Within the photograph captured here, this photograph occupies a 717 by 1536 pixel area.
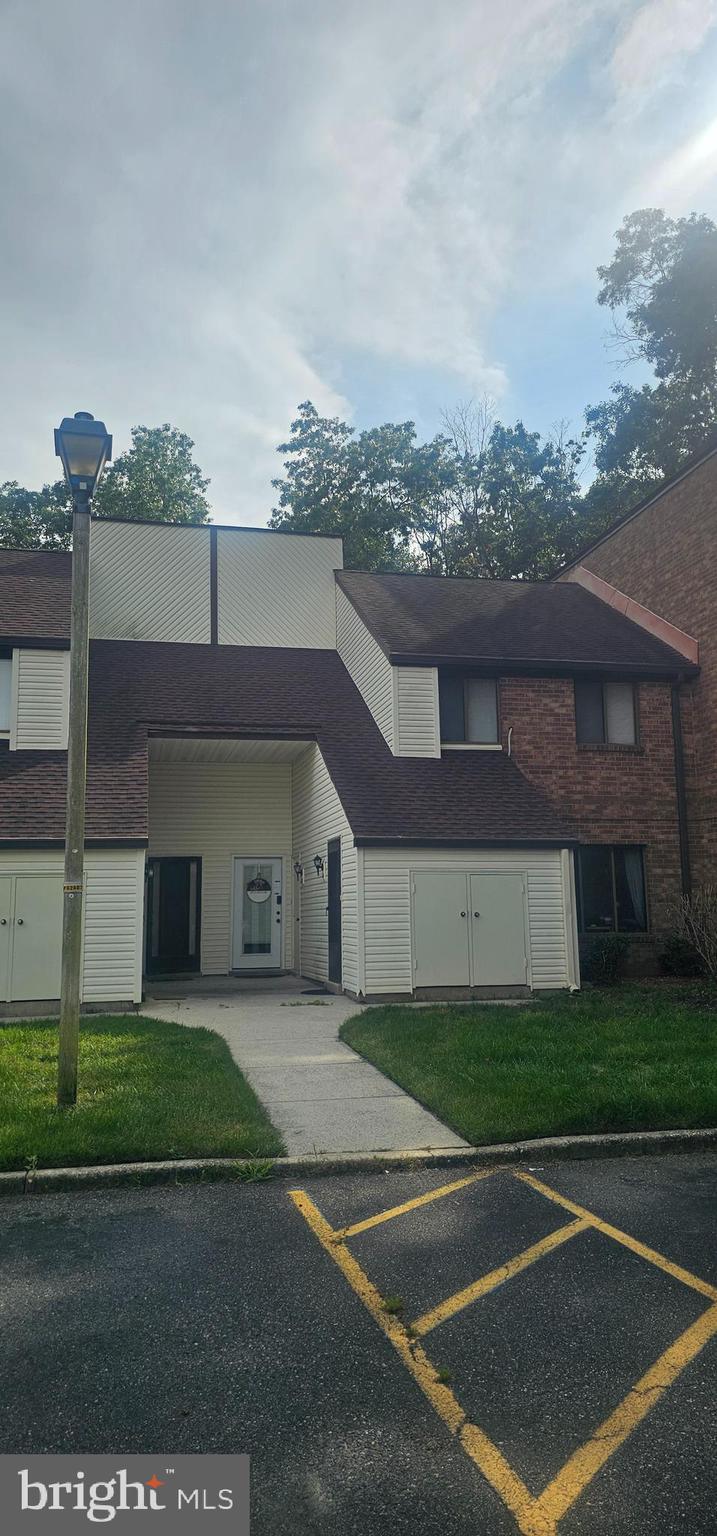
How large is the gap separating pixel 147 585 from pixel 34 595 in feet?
9.67

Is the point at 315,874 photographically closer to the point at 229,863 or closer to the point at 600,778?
the point at 229,863

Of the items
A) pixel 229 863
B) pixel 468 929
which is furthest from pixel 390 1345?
pixel 229 863

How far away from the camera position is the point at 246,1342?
13.3ft

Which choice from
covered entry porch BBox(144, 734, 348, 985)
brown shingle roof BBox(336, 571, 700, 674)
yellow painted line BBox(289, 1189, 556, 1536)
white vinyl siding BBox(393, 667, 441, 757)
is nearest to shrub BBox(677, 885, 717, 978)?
brown shingle roof BBox(336, 571, 700, 674)

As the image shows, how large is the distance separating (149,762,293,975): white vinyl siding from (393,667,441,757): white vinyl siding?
4.13 meters

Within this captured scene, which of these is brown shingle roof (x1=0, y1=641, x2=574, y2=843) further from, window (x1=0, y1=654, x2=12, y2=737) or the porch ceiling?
window (x1=0, y1=654, x2=12, y2=737)

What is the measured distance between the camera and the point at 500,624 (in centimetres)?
2075

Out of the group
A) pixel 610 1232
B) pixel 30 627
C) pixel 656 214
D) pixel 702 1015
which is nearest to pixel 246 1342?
pixel 610 1232

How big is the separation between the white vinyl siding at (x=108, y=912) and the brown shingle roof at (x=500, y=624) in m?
6.39

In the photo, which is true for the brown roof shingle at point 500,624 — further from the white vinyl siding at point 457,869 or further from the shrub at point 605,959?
the shrub at point 605,959

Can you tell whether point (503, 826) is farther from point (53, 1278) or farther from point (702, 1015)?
point (53, 1278)

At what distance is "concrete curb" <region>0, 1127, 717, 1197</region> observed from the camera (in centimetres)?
620

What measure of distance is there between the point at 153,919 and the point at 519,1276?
1579 cm

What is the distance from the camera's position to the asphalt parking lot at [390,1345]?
121 inches
